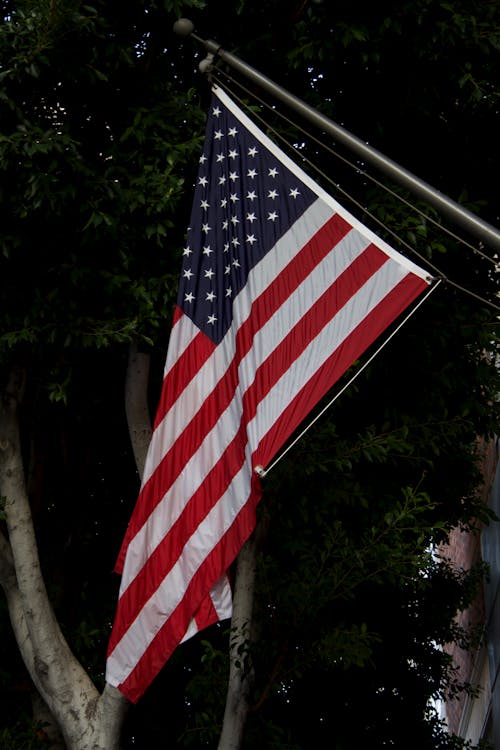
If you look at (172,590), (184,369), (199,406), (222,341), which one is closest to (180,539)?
(172,590)

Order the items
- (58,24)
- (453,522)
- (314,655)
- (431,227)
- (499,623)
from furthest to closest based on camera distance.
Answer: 1. (499,623)
2. (453,522)
3. (431,227)
4. (314,655)
5. (58,24)

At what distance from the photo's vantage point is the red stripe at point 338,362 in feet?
17.4

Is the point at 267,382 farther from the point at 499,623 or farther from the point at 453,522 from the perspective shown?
the point at 499,623

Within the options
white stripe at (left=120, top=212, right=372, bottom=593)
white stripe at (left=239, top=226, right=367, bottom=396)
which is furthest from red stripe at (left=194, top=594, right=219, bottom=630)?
white stripe at (left=239, top=226, right=367, bottom=396)

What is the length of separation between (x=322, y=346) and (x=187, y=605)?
1703mm

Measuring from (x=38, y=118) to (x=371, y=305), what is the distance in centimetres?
368

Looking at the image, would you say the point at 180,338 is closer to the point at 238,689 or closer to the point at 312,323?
the point at 312,323

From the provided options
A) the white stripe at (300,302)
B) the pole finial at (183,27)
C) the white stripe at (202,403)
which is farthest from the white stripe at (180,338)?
the pole finial at (183,27)

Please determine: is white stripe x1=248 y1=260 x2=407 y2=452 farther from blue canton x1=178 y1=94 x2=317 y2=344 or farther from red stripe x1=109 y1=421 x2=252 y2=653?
blue canton x1=178 y1=94 x2=317 y2=344

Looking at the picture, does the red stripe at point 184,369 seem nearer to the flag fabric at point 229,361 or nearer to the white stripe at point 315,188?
the flag fabric at point 229,361

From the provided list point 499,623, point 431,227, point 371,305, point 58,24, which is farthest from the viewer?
point 499,623

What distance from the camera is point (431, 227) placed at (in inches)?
350

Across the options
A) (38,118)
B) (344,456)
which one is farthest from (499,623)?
(38,118)

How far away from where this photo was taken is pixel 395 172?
506 centimetres
